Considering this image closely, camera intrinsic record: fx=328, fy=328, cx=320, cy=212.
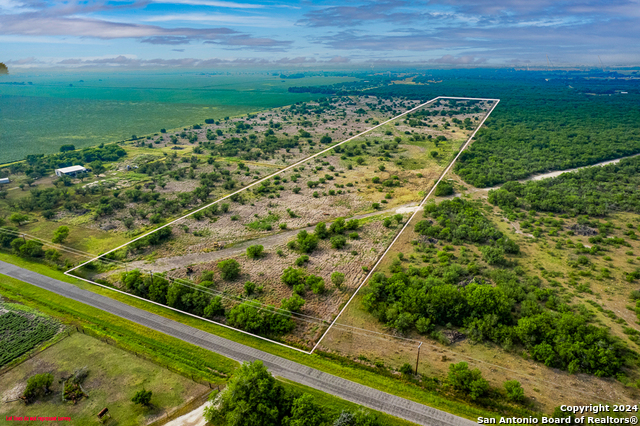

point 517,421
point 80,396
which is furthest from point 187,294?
point 517,421

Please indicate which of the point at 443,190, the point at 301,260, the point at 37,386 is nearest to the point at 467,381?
the point at 301,260

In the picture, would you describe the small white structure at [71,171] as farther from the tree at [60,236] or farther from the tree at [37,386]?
the tree at [37,386]

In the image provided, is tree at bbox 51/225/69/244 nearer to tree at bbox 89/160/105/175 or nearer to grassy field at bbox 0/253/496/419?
grassy field at bbox 0/253/496/419

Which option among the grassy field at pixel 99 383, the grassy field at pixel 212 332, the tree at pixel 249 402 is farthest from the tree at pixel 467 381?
the grassy field at pixel 99 383

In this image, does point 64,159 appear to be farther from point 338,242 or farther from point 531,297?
point 531,297

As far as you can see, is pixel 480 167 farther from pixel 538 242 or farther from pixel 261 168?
pixel 261 168

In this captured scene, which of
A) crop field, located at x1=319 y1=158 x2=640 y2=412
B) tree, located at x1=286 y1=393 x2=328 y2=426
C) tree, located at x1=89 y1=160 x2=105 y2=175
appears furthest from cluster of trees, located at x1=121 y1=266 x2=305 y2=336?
tree, located at x1=89 y1=160 x2=105 y2=175
